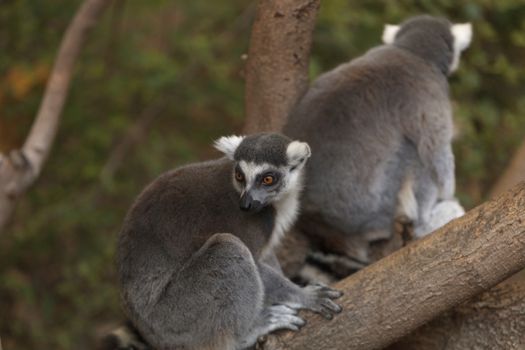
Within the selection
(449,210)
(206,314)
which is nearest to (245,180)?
(206,314)

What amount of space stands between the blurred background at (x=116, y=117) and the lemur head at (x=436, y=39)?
68 cm

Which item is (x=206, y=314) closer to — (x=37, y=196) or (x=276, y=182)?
(x=276, y=182)

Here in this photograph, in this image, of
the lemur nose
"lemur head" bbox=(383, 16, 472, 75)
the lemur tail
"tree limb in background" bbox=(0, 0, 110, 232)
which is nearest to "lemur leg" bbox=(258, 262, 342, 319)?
the lemur nose

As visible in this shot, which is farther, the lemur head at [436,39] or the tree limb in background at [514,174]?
the tree limb in background at [514,174]

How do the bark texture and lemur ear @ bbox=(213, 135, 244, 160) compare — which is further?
lemur ear @ bbox=(213, 135, 244, 160)

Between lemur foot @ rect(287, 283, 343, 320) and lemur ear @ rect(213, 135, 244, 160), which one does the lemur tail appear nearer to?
lemur foot @ rect(287, 283, 343, 320)

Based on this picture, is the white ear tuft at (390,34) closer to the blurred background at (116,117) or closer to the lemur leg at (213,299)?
the blurred background at (116,117)

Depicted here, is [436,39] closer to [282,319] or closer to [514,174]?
[514,174]

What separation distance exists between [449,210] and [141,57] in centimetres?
342

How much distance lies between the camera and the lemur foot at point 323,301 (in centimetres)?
372

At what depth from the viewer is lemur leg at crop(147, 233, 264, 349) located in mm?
3812

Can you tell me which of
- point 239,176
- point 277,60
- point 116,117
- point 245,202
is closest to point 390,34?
point 277,60

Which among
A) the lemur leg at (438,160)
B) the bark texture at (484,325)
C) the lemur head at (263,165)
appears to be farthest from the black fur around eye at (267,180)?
the lemur leg at (438,160)

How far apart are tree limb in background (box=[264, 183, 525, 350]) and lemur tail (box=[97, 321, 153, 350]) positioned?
2.52 ft
